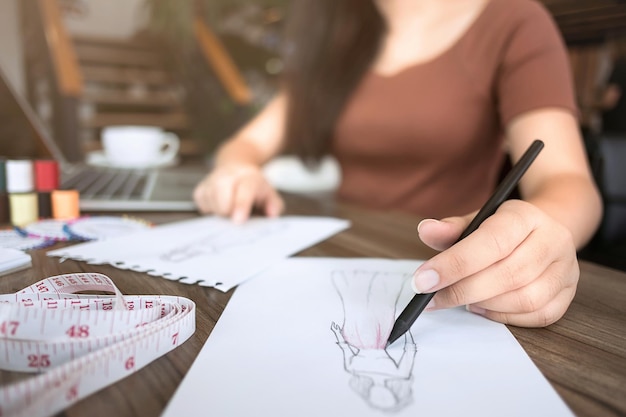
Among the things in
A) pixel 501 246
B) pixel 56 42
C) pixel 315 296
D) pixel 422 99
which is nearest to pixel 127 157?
pixel 422 99

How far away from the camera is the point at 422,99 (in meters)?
0.71

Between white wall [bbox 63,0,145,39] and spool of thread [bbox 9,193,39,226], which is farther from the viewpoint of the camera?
white wall [bbox 63,0,145,39]

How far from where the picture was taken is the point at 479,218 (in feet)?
0.88

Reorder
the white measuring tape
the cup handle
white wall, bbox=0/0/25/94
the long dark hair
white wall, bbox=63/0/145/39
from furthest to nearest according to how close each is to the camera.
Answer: white wall, bbox=63/0/145/39
white wall, bbox=0/0/25/94
the cup handle
the long dark hair
the white measuring tape

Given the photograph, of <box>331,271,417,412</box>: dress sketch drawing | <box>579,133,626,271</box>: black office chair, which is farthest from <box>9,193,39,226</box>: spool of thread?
<box>579,133,626,271</box>: black office chair

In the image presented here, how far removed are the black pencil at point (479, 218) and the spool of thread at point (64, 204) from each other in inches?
15.5

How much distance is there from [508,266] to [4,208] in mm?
489

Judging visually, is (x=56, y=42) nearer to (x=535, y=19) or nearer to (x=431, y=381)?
(x=535, y=19)

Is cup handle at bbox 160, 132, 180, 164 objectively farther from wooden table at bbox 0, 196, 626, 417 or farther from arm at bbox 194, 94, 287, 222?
wooden table at bbox 0, 196, 626, 417

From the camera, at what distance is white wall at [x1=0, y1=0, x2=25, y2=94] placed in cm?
168

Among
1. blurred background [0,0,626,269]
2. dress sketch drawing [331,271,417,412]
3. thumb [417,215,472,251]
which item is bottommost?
blurred background [0,0,626,269]

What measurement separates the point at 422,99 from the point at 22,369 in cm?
66

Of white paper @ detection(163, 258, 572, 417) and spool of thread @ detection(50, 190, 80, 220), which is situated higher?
white paper @ detection(163, 258, 572, 417)

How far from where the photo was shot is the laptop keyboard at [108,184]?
559 millimetres
